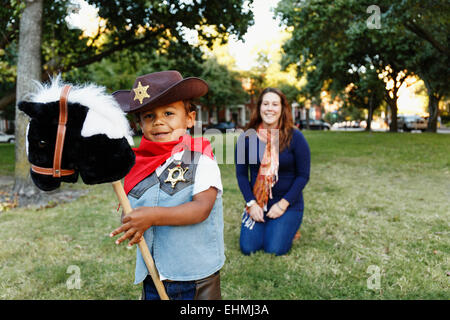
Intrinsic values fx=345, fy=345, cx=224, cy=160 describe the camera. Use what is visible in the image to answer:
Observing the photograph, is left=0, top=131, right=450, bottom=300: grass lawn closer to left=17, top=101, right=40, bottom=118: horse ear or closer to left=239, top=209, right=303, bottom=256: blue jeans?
left=239, top=209, right=303, bottom=256: blue jeans

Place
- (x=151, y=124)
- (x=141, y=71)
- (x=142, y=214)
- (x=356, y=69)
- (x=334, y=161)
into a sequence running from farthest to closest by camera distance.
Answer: (x=141, y=71)
(x=356, y=69)
(x=334, y=161)
(x=151, y=124)
(x=142, y=214)

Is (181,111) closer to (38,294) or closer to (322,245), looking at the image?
(38,294)

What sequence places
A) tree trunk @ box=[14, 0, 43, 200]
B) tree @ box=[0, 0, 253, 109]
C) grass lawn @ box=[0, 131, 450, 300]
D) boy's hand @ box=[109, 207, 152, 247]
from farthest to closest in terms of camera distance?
tree @ box=[0, 0, 253, 109] < tree trunk @ box=[14, 0, 43, 200] < grass lawn @ box=[0, 131, 450, 300] < boy's hand @ box=[109, 207, 152, 247]

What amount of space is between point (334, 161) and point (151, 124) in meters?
12.4

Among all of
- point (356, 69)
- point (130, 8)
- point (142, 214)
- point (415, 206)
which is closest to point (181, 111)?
point (142, 214)

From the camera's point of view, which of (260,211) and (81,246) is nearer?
(260,211)

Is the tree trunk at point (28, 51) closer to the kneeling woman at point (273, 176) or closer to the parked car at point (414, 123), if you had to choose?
the kneeling woman at point (273, 176)

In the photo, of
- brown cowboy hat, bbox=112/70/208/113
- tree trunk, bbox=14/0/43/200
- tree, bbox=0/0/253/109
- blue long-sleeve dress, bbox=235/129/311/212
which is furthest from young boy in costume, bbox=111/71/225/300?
tree, bbox=0/0/253/109

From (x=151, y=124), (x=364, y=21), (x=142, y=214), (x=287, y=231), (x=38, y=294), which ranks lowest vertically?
(x=38, y=294)

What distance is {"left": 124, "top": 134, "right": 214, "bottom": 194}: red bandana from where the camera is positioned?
1838 millimetres

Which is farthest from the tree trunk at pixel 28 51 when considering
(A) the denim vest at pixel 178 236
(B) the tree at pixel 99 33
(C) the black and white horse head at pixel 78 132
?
(C) the black and white horse head at pixel 78 132

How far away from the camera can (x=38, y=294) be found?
11.0ft

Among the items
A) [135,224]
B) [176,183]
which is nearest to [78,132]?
[135,224]

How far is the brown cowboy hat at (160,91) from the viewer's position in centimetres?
174
